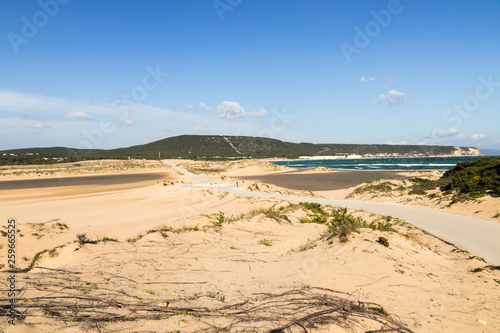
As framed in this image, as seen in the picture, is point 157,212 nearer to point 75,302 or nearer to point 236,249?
point 236,249

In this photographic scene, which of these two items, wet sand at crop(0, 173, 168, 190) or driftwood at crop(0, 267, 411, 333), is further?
wet sand at crop(0, 173, 168, 190)

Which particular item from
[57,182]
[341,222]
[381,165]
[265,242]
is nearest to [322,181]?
[341,222]

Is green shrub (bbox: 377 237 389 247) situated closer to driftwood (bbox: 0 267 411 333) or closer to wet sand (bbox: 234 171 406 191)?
driftwood (bbox: 0 267 411 333)

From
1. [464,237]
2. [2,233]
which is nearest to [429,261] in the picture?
[464,237]

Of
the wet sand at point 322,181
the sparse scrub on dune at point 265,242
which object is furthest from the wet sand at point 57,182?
the sparse scrub on dune at point 265,242

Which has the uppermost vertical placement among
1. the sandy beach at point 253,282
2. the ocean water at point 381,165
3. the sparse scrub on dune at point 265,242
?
the sandy beach at point 253,282

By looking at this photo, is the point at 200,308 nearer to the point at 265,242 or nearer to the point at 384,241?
the point at 265,242

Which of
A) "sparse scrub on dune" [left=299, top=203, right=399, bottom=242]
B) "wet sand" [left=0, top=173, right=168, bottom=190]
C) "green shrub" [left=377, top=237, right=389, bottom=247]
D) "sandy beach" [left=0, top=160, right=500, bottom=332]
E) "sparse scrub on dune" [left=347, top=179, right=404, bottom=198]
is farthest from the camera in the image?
"wet sand" [left=0, top=173, right=168, bottom=190]

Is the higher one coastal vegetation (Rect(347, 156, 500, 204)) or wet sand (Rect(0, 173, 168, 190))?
coastal vegetation (Rect(347, 156, 500, 204))

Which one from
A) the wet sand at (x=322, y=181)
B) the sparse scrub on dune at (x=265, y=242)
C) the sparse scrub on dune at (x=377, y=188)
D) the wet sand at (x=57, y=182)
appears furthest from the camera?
the wet sand at (x=322, y=181)

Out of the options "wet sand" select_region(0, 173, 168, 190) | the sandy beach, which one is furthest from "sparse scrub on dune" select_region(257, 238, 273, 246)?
"wet sand" select_region(0, 173, 168, 190)

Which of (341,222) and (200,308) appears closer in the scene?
(200,308)

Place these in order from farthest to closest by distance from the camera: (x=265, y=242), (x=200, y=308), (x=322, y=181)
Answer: (x=322, y=181)
(x=265, y=242)
(x=200, y=308)

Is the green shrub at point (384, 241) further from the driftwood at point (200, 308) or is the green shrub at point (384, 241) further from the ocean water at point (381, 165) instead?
the ocean water at point (381, 165)
